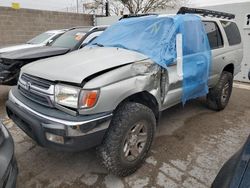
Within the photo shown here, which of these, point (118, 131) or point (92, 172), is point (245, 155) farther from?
point (92, 172)

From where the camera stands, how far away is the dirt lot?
264 cm

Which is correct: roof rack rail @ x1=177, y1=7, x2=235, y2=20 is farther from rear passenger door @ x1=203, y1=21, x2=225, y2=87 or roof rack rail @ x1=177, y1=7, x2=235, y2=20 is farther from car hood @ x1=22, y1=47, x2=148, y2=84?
car hood @ x1=22, y1=47, x2=148, y2=84

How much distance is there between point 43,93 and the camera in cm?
244

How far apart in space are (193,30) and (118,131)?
2.10 metres

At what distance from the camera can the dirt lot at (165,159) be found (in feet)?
8.66

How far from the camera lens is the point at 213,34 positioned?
4.16 metres

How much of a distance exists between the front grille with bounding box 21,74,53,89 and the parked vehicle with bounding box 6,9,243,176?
0.4 inches

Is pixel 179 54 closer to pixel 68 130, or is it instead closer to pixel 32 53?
pixel 68 130

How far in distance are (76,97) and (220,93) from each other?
3.26 metres

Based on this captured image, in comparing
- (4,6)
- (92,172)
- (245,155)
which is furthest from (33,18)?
(245,155)

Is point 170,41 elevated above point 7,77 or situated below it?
above

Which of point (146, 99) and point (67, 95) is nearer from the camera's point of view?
point (67, 95)

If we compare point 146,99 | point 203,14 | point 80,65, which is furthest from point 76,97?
point 203,14

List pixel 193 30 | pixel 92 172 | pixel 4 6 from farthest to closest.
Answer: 1. pixel 4 6
2. pixel 193 30
3. pixel 92 172
